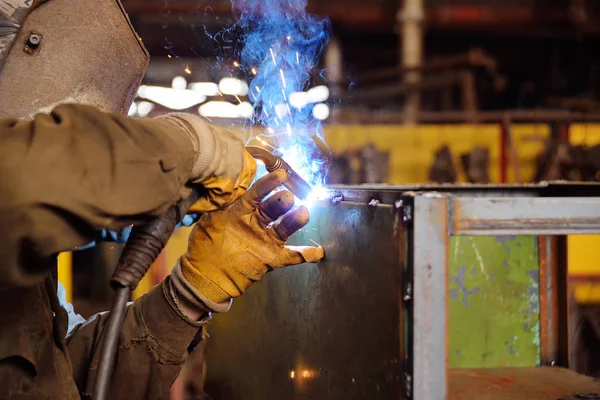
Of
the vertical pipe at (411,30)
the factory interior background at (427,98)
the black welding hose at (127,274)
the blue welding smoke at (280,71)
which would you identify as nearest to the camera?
the black welding hose at (127,274)

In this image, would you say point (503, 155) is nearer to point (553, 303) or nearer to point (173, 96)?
point (553, 303)

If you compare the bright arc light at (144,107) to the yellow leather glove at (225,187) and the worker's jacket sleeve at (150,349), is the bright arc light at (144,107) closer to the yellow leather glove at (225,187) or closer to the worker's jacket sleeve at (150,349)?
the worker's jacket sleeve at (150,349)

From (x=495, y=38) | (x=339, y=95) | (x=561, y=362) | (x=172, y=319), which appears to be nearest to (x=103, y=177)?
(x=172, y=319)

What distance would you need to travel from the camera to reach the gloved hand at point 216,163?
3.87ft

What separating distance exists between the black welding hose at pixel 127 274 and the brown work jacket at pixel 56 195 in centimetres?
11

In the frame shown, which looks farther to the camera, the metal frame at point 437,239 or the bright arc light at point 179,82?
the bright arc light at point 179,82

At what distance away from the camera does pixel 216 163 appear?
121 cm

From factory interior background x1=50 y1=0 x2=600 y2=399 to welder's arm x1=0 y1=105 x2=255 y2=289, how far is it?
133cm

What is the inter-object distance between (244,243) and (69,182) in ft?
1.72

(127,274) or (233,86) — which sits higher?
(233,86)

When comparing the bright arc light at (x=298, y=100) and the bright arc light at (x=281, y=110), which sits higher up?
the bright arc light at (x=298, y=100)

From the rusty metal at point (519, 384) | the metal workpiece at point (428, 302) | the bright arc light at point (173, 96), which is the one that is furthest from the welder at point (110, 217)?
the bright arc light at point (173, 96)

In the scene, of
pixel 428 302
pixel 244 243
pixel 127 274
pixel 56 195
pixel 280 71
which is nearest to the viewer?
pixel 56 195

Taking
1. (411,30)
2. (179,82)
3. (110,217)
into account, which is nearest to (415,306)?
(110,217)
